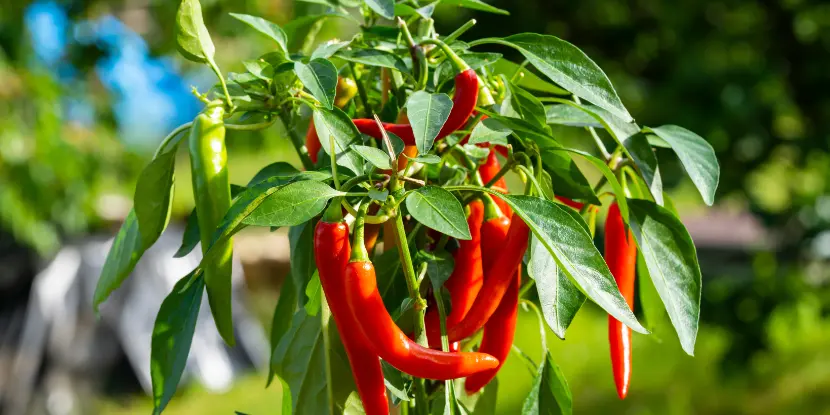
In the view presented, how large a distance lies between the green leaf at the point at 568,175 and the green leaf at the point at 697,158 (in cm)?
7

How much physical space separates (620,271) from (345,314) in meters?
0.23

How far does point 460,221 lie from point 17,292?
3669 mm

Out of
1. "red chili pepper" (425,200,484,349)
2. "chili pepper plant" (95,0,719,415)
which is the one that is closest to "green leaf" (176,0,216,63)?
"chili pepper plant" (95,0,719,415)

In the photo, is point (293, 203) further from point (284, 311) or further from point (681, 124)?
point (681, 124)

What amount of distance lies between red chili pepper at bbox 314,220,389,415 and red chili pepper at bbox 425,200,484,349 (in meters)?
0.06

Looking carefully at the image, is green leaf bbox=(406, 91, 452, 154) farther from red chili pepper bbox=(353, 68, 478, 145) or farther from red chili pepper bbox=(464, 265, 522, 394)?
red chili pepper bbox=(464, 265, 522, 394)

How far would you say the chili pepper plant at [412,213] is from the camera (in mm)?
505

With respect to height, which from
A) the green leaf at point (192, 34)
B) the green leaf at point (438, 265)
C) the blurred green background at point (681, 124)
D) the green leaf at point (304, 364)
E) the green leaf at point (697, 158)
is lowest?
the blurred green background at point (681, 124)

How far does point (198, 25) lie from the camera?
562 mm

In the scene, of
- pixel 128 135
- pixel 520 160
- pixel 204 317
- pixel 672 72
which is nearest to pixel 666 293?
pixel 520 160

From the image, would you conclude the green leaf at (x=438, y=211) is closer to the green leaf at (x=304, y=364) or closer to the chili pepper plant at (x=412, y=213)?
the chili pepper plant at (x=412, y=213)

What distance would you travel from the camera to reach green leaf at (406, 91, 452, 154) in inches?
19.6

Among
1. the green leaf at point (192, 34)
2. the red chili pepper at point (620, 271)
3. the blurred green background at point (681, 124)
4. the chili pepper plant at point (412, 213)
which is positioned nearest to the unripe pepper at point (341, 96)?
the chili pepper plant at point (412, 213)

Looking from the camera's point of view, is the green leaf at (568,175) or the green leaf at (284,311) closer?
the green leaf at (568,175)
